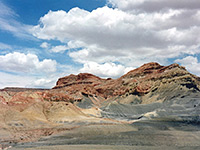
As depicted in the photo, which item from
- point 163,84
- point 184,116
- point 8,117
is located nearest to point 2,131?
point 8,117

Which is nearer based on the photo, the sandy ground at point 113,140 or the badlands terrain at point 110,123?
the sandy ground at point 113,140

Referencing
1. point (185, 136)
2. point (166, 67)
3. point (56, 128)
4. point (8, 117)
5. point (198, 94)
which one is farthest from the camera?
point (166, 67)

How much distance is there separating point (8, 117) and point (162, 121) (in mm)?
20816

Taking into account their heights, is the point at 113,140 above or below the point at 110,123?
below

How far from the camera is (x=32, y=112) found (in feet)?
96.7

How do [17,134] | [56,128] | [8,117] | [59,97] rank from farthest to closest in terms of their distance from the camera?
1. [59,97]
2. [8,117]
3. [56,128]
4. [17,134]

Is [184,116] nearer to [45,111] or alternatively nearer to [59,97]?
[45,111]

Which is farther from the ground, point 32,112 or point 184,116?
point 32,112

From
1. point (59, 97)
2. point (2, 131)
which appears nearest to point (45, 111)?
point (2, 131)

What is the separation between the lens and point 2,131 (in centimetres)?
2206

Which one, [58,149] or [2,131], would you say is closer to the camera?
[58,149]

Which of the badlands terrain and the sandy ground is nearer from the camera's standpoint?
the sandy ground

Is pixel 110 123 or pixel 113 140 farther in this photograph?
pixel 110 123

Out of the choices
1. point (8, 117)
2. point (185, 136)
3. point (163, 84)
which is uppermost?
point (163, 84)
